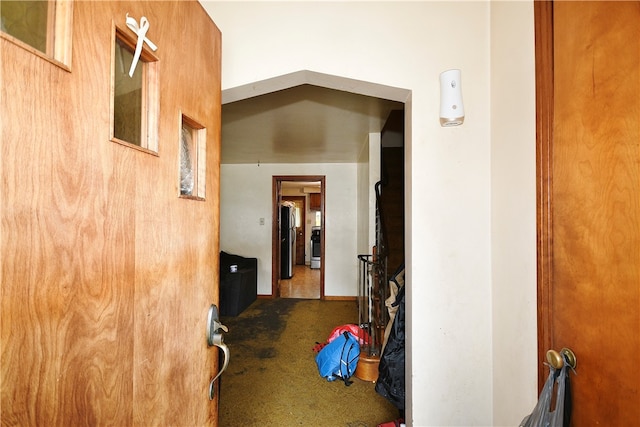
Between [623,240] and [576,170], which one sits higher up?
[576,170]

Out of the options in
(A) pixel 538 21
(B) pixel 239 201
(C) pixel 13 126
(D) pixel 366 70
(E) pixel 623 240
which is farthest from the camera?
(B) pixel 239 201

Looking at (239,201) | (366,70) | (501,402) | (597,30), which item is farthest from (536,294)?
(239,201)

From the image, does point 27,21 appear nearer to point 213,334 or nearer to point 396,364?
point 213,334

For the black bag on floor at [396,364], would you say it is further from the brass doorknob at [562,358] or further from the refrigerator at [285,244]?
the refrigerator at [285,244]

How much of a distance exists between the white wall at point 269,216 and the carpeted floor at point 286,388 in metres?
1.27

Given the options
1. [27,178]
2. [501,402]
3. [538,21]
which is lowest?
[501,402]

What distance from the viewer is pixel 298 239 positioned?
27.9 ft

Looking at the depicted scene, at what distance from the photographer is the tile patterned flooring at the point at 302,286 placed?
4797mm

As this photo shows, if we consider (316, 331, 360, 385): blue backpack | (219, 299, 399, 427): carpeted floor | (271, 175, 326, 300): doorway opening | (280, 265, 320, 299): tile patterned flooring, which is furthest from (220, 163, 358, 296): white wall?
(316, 331, 360, 385): blue backpack

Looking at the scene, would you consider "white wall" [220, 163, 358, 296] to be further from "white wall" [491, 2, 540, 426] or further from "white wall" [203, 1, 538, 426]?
"white wall" [491, 2, 540, 426]

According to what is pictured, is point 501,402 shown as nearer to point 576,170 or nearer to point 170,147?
point 576,170

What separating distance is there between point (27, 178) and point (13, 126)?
0.07 meters

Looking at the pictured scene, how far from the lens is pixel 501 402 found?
1096 mm

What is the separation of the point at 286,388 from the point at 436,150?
1.94 metres
